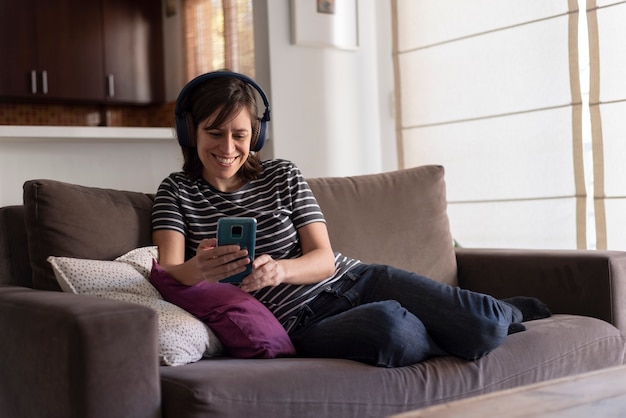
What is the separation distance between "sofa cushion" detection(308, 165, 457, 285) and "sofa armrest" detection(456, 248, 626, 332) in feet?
0.28

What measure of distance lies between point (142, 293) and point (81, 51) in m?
3.61

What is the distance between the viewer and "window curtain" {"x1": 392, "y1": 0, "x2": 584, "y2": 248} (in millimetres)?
3309

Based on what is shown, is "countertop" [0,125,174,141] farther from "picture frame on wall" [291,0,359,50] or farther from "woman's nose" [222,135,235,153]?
"woman's nose" [222,135,235,153]

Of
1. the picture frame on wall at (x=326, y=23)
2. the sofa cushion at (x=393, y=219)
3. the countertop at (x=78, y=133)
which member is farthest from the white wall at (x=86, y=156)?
the sofa cushion at (x=393, y=219)

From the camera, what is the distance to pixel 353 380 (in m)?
1.68

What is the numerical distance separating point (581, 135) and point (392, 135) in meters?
1.08

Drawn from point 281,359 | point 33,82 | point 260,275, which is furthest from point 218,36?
point 281,359

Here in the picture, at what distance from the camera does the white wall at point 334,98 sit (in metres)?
3.94

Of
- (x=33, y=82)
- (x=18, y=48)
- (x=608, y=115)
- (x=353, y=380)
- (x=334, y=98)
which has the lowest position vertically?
(x=353, y=380)

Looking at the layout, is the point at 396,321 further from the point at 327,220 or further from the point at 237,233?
the point at 327,220

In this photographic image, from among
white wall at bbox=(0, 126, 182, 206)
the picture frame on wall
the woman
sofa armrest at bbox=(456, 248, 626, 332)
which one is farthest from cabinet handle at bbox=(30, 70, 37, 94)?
sofa armrest at bbox=(456, 248, 626, 332)

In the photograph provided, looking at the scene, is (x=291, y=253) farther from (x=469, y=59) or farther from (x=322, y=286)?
(x=469, y=59)

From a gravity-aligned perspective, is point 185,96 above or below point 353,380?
above

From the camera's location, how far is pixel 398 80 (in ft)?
13.2
